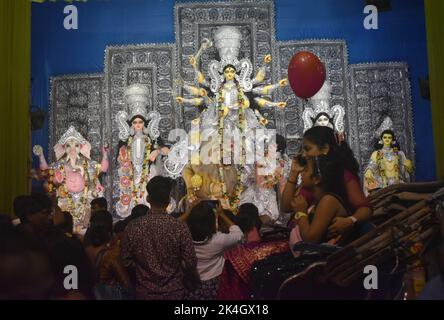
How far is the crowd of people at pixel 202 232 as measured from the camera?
3670mm

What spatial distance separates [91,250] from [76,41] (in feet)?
4.98

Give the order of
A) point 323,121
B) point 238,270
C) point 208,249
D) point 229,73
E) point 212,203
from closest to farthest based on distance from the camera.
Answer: point 208,249
point 238,270
point 212,203
point 323,121
point 229,73

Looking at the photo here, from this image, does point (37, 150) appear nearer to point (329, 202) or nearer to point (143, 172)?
point (143, 172)

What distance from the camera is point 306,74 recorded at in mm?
4250

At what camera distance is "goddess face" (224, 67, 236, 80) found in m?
4.57

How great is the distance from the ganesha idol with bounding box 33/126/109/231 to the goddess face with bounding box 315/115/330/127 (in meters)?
1.49

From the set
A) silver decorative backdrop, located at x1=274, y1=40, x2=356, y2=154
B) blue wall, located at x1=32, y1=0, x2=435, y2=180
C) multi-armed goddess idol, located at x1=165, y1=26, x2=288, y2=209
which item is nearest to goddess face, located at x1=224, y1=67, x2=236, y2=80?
multi-armed goddess idol, located at x1=165, y1=26, x2=288, y2=209

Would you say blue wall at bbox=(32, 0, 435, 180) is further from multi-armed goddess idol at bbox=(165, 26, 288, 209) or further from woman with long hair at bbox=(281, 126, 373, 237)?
woman with long hair at bbox=(281, 126, 373, 237)

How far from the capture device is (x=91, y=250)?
13.3 ft

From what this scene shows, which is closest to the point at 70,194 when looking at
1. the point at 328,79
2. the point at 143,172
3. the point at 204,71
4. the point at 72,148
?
the point at 72,148


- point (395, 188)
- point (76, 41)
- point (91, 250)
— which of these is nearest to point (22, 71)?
point (76, 41)

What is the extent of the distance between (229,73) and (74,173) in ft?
4.24
